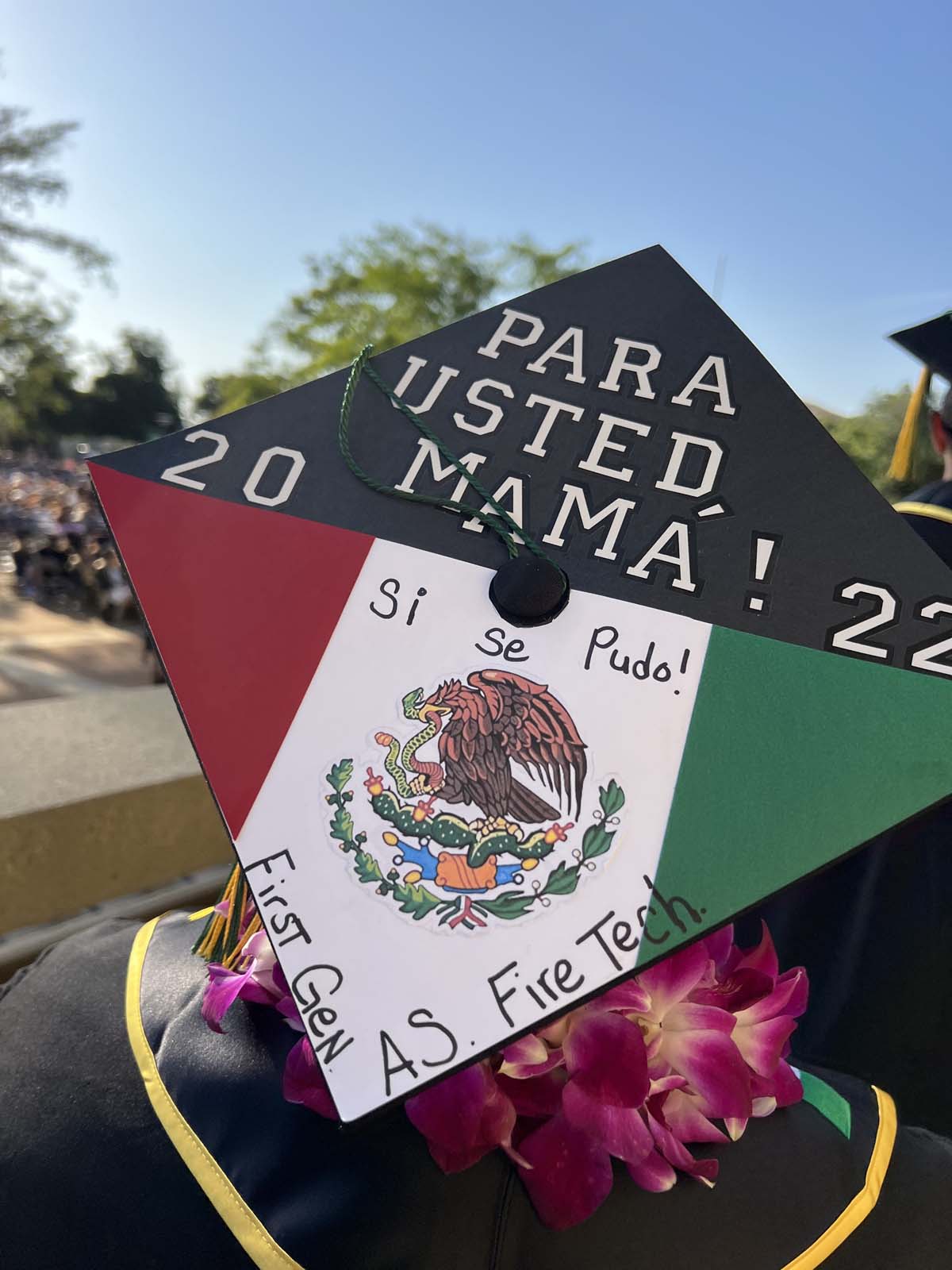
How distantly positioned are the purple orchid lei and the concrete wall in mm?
1255

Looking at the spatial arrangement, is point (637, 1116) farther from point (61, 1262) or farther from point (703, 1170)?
point (61, 1262)

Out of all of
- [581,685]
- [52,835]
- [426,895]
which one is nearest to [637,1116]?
[426,895]

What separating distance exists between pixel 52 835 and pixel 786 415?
1703mm

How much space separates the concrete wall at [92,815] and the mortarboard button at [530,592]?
134 centimetres

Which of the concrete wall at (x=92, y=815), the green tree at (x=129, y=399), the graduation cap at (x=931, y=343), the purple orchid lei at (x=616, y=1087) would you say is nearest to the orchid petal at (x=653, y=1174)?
the purple orchid lei at (x=616, y=1087)

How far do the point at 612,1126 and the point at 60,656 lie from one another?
33.1 feet

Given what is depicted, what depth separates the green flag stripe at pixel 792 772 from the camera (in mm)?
713

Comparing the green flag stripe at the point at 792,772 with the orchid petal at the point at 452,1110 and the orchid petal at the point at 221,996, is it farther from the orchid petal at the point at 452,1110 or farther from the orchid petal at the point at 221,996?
the orchid petal at the point at 221,996

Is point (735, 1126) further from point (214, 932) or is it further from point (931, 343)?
point (931, 343)

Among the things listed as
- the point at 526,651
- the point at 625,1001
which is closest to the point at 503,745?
the point at 526,651

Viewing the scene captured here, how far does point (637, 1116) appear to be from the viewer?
2.17ft

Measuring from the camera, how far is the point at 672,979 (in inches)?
28.7

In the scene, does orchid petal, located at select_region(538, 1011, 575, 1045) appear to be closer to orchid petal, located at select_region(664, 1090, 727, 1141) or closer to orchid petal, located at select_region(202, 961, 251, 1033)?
orchid petal, located at select_region(664, 1090, 727, 1141)

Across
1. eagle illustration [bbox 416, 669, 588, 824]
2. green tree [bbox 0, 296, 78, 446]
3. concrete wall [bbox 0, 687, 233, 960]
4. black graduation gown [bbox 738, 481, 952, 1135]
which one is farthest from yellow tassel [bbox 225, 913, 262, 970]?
green tree [bbox 0, 296, 78, 446]
